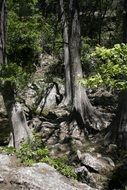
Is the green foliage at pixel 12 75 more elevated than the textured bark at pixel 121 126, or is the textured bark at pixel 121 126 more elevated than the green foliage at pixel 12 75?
the green foliage at pixel 12 75

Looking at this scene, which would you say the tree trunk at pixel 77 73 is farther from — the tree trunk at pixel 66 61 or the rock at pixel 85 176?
the rock at pixel 85 176

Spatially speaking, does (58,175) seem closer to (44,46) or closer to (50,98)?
(50,98)

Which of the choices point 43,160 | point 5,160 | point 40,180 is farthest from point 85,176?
point 40,180

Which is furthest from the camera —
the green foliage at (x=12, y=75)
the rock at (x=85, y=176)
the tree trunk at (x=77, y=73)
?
the tree trunk at (x=77, y=73)

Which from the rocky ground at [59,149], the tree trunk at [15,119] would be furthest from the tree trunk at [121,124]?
the tree trunk at [15,119]

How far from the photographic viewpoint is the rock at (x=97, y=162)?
11727 millimetres

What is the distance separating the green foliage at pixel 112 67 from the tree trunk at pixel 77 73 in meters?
7.08

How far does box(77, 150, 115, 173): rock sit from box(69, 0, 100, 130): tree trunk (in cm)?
286

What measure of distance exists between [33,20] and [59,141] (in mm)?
14128

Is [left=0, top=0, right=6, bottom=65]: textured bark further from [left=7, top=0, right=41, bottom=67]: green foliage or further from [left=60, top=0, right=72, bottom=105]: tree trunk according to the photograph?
[left=7, top=0, right=41, bottom=67]: green foliage

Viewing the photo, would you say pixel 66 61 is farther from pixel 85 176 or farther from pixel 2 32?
pixel 85 176

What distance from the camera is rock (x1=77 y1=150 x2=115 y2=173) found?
11.7 m

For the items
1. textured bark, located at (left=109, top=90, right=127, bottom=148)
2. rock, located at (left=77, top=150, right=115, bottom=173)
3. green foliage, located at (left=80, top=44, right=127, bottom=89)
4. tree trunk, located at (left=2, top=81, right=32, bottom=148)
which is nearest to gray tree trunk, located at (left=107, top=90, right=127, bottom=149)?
textured bark, located at (left=109, top=90, right=127, bottom=148)

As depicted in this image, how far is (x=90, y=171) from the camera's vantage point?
456 inches
